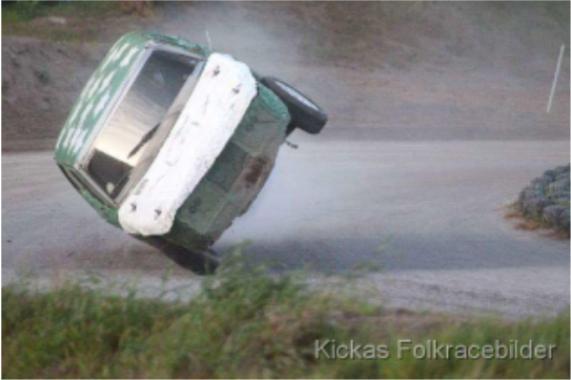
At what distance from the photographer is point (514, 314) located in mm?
10172

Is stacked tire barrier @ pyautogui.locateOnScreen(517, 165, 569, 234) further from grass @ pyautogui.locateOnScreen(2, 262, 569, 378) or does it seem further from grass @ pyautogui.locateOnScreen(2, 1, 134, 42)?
grass @ pyautogui.locateOnScreen(2, 1, 134, 42)

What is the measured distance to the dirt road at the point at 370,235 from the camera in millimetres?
11781

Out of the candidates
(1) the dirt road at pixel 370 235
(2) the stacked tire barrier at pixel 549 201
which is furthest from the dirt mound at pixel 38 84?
(2) the stacked tire barrier at pixel 549 201

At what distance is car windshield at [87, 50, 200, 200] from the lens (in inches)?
476

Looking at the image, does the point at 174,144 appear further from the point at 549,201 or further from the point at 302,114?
the point at 549,201

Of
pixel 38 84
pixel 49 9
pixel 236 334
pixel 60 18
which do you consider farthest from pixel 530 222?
pixel 49 9

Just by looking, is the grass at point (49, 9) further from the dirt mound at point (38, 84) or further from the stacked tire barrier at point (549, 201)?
the stacked tire barrier at point (549, 201)

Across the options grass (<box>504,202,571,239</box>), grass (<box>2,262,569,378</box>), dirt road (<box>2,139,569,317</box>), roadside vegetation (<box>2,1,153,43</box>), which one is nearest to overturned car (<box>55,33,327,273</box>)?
dirt road (<box>2,139,569,317</box>)

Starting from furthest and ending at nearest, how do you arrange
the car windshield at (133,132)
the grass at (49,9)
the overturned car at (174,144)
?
the grass at (49,9) < the car windshield at (133,132) < the overturned car at (174,144)

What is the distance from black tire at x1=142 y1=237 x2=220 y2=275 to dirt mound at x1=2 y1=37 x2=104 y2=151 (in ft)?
39.9

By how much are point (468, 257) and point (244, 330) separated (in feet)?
18.6

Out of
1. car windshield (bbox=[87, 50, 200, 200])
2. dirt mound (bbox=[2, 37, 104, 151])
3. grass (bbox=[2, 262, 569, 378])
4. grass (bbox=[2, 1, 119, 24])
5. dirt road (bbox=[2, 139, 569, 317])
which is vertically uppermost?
grass (bbox=[2, 262, 569, 378])

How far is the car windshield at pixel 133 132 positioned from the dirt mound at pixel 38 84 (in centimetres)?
1204

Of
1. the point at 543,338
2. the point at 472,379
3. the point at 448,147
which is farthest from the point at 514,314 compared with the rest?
the point at 448,147
